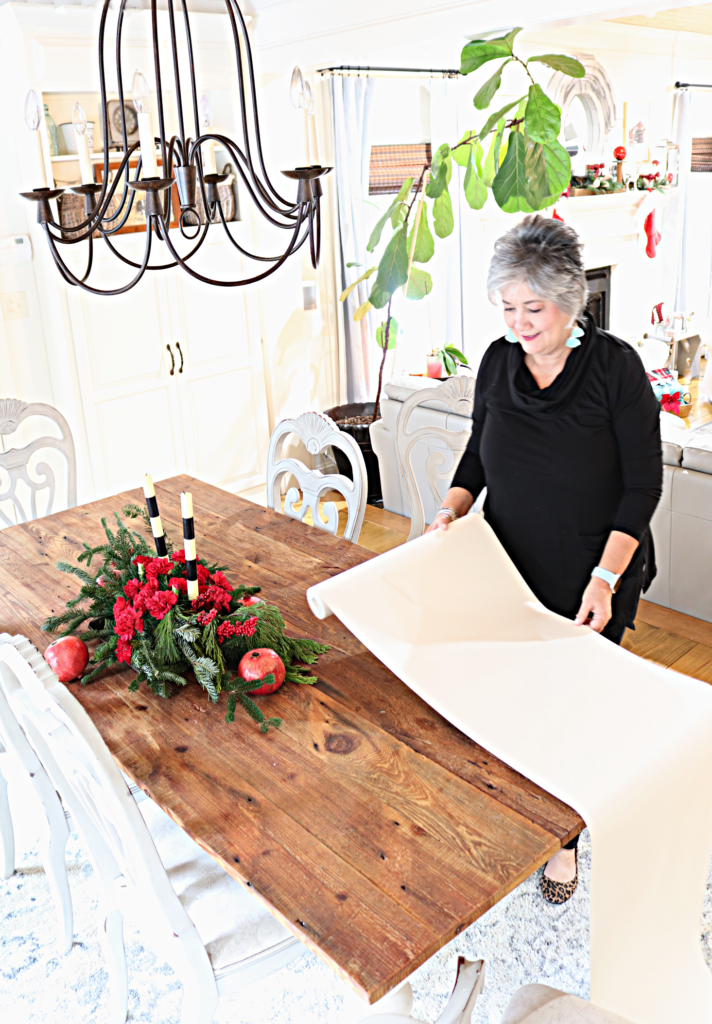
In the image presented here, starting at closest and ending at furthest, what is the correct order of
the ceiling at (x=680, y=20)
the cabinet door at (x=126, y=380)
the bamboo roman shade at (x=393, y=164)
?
the cabinet door at (x=126, y=380)
the bamboo roman shade at (x=393, y=164)
the ceiling at (x=680, y=20)

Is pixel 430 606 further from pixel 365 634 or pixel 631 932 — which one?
pixel 631 932

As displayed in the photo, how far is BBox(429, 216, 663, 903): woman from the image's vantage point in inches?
72.8

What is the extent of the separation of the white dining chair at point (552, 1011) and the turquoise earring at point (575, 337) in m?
1.26

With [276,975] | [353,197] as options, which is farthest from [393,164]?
[276,975]

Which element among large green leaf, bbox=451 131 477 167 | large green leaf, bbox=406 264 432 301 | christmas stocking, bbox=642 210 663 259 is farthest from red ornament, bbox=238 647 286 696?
christmas stocking, bbox=642 210 663 259

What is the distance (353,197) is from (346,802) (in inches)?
158

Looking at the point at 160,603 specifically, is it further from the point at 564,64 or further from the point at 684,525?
the point at 564,64

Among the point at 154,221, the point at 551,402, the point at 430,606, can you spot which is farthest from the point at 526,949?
the point at 154,221

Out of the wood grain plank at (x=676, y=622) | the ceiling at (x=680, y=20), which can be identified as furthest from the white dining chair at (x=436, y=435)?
the ceiling at (x=680, y=20)

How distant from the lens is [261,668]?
5.72 ft

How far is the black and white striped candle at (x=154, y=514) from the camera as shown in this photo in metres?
1.84

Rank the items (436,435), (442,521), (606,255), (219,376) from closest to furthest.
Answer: (442,521) → (436,435) → (219,376) → (606,255)

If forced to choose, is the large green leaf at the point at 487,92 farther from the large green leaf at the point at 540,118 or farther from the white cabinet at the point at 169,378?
the white cabinet at the point at 169,378

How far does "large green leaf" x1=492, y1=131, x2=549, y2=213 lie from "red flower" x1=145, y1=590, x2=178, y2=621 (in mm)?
2090
